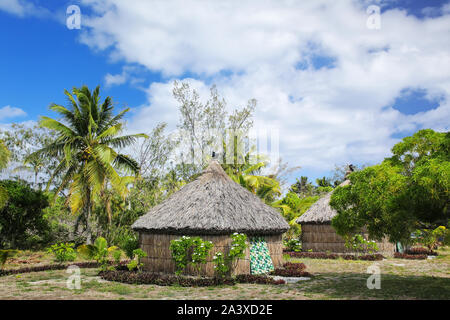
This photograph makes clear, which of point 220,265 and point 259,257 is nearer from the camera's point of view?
point 220,265

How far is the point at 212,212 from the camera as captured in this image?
44.7 ft

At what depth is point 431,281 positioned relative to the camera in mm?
12602

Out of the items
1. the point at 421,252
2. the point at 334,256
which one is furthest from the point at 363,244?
the point at 421,252

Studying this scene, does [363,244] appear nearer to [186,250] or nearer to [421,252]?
[421,252]

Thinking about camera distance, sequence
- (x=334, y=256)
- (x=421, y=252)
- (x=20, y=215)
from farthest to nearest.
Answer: (x=421, y=252)
(x=334, y=256)
(x=20, y=215)

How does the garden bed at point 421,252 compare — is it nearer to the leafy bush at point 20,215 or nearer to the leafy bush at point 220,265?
the leafy bush at point 220,265

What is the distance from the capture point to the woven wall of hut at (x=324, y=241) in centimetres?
2188

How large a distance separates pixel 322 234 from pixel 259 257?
9.88 m

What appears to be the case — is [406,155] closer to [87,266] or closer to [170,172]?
[87,266]

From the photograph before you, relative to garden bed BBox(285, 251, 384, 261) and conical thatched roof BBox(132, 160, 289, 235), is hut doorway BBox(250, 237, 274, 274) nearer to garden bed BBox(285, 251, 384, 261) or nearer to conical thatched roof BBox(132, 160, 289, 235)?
conical thatched roof BBox(132, 160, 289, 235)

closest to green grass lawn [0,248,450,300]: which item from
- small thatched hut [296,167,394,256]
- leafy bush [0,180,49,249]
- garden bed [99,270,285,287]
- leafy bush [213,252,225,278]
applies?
garden bed [99,270,285,287]

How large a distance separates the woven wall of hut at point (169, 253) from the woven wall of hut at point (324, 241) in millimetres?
8363

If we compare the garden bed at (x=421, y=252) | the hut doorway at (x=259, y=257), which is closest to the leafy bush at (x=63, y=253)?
the hut doorway at (x=259, y=257)
